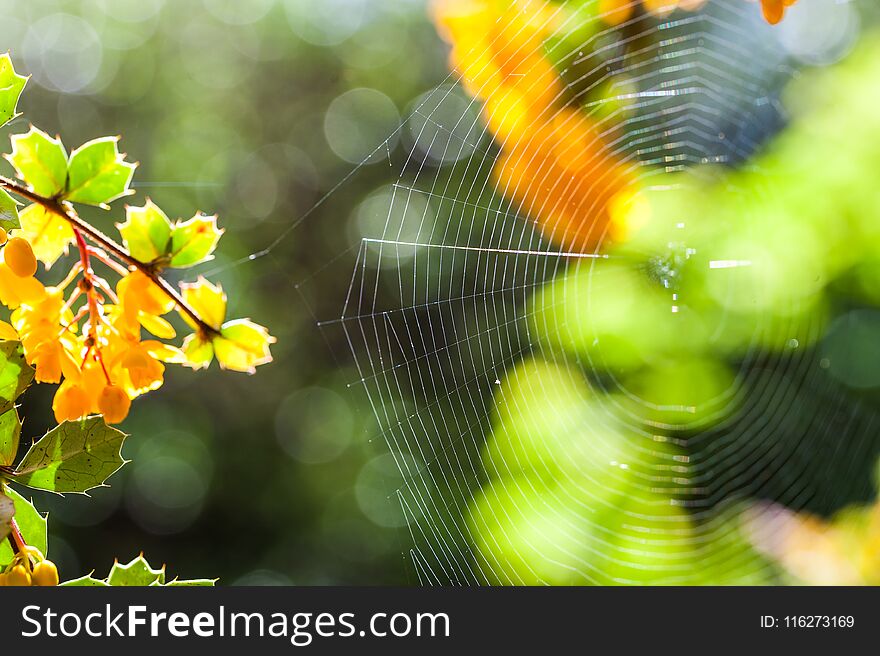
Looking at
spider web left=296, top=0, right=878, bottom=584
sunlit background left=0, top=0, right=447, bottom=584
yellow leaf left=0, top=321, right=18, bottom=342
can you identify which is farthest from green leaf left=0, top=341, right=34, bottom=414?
sunlit background left=0, top=0, right=447, bottom=584

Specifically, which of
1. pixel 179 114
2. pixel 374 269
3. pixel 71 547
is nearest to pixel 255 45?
pixel 179 114

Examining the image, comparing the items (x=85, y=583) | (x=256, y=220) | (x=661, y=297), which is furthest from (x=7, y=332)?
(x=256, y=220)

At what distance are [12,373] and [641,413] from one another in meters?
1.06

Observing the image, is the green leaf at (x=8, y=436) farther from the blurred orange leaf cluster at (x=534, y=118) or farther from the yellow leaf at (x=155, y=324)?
the blurred orange leaf cluster at (x=534, y=118)

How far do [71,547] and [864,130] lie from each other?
123 inches

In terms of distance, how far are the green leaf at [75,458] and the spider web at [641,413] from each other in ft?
1.77

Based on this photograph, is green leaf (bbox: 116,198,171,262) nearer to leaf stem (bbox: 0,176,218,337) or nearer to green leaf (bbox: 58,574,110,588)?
leaf stem (bbox: 0,176,218,337)

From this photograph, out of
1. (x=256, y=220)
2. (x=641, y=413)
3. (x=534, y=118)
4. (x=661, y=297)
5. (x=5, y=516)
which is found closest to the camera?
(x=5, y=516)

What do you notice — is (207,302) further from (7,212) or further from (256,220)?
(256,220)

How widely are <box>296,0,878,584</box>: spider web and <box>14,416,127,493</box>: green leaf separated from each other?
0.54 meters

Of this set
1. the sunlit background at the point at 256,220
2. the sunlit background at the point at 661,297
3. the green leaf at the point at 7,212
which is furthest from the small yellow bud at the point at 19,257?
Answer: the sunlit background at the point at 256,220

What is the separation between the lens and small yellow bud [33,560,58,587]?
310 mm

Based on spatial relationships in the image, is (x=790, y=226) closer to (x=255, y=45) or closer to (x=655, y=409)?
(x=655, y=409)

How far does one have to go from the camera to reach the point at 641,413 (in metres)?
1.22
